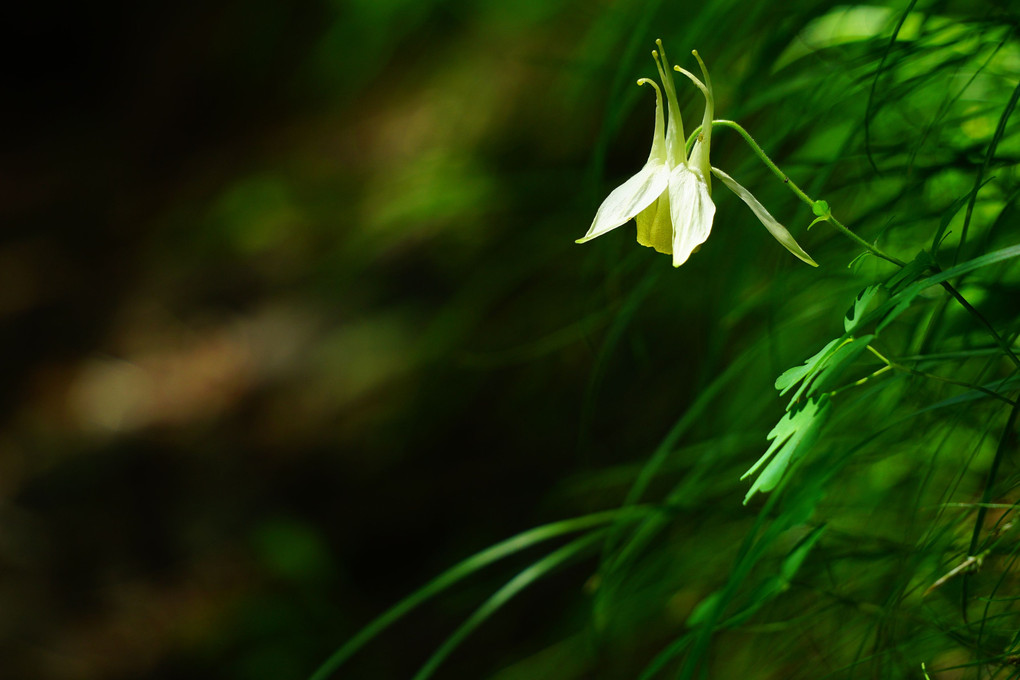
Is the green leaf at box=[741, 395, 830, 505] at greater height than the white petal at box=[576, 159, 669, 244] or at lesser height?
lesser

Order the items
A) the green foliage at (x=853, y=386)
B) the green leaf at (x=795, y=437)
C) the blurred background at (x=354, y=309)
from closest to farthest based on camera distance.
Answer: the green leaf at (x=795, y=437) → the green foliage at (x=853, y=386) → the blurred background at (x=354, y=309)

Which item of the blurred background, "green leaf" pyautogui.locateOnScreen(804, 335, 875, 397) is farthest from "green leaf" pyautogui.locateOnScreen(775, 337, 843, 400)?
the blurred background

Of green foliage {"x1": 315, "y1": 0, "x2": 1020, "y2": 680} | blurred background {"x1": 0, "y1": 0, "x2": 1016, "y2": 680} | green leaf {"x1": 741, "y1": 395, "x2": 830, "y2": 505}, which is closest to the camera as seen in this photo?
green leaf {"x1": 741, "y1": 395, "x2": 830, "y2": 505}

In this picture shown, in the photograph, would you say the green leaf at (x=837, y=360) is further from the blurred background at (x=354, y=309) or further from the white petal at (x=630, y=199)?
the blurred background at (x=354, y=309)

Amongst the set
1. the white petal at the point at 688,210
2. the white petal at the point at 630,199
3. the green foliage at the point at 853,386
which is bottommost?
the green foliage at the point at 853,386

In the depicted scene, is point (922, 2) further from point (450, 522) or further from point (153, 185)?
point (153, 185)

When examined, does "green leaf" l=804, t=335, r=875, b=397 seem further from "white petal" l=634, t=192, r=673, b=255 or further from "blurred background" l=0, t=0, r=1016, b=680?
"blurred background" l=0, t=0, r=1016, b=680

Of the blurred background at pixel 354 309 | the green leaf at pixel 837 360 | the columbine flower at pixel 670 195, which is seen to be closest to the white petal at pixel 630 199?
the columbine flower at pixel 670 195

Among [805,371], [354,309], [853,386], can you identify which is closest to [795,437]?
[805,371]

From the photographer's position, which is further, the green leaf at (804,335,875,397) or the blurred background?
the blurred background
